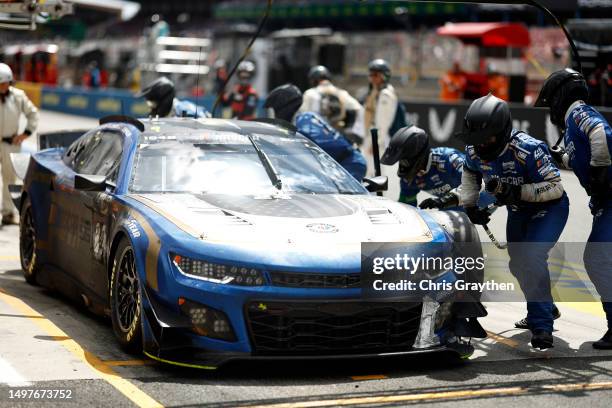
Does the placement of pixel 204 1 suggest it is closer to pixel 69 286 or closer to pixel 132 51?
pixel 132 51

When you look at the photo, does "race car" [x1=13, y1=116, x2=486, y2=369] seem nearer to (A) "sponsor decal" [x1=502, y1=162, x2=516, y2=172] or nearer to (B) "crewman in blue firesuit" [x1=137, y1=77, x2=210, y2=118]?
(A) "sponsor decal" [x1=502, y1=162, x2=516, y2=172]

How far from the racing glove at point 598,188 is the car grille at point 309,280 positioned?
1999mm

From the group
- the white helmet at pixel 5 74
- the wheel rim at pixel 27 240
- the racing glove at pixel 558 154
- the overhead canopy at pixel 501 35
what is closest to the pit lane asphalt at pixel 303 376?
the racing glove at pixel 558 154

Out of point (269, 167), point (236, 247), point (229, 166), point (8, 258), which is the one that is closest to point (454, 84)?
point (8, 258)

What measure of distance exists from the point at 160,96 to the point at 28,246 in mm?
2912

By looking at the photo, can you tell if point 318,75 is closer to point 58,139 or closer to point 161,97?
point 161,97

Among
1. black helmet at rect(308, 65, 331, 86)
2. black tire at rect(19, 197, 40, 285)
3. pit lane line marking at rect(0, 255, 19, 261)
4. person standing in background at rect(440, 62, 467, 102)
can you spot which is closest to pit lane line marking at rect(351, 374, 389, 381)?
black tire at rect(19, 197, 40, 285)

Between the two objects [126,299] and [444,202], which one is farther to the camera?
[444,202]

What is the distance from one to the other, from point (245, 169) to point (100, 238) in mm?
1020

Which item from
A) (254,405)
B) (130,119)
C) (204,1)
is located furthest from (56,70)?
(254,405)

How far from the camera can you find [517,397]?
594cm

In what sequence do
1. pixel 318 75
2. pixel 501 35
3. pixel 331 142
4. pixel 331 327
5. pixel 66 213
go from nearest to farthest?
pixel 331 327, pixel 66 213, pixel 331 142, pixel 318 75, pixel 501 35

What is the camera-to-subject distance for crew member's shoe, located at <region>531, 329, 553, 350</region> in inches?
281

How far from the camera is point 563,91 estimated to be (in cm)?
750
